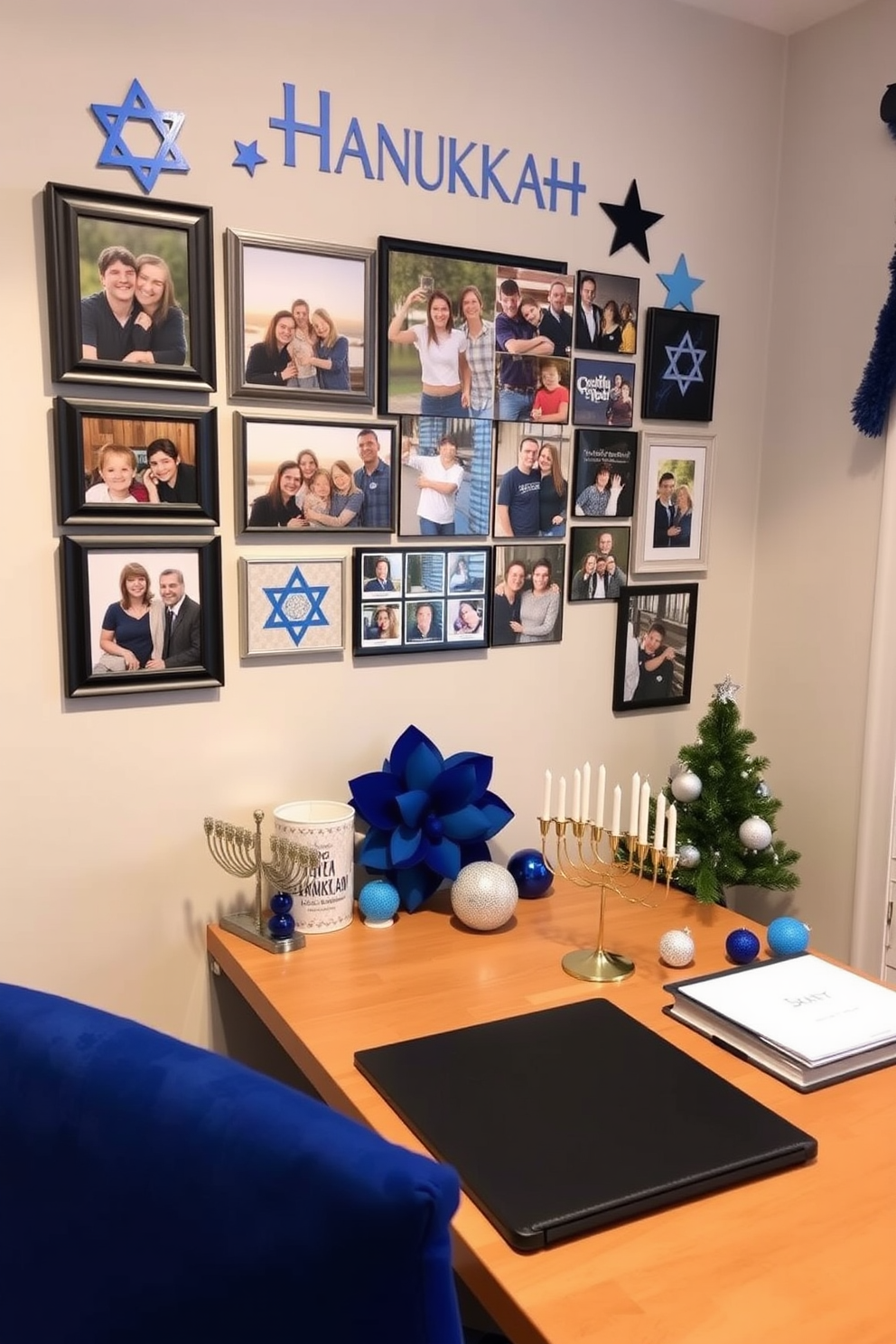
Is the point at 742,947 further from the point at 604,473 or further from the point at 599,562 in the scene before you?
the point at 604,473

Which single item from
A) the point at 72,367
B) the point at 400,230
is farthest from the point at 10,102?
the point at 400,230

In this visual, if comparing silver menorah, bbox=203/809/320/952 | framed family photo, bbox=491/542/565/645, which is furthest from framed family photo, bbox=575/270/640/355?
silver menorah, bbox=203/809/320/952

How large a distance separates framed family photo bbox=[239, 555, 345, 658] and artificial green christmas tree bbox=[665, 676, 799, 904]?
26.4 inches

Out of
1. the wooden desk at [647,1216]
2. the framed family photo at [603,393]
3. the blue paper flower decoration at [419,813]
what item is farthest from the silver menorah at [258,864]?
the framed family photo at [603,393]

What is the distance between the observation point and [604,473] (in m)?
1.94

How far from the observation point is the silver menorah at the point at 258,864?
5.24ft

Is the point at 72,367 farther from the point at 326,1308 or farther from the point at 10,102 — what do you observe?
the point at 326,1308

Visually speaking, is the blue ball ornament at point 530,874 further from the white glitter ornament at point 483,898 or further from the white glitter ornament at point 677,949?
the white glitter ornament at point 677,949

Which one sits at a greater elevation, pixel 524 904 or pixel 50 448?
pixel 50 448

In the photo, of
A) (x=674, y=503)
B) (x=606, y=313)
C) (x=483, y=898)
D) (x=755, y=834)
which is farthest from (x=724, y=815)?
(x=606, y=313)

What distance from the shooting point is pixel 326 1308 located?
65 centimetres

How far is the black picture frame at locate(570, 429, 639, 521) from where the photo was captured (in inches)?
75.4

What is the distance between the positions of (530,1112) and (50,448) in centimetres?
107

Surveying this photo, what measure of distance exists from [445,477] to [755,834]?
802 millimetres
